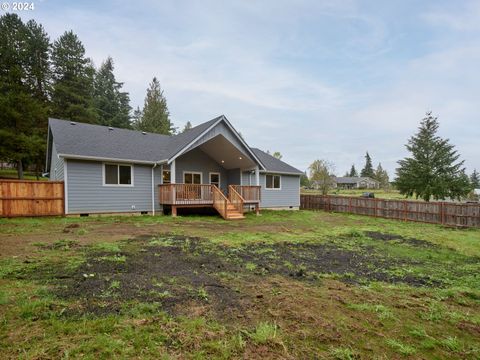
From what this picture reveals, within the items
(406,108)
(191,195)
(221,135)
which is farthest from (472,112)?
(191,195)

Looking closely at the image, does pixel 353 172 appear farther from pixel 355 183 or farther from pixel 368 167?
pixel 355 183

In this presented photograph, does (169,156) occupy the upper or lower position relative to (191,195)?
upper

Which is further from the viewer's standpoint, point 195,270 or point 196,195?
point 196,195

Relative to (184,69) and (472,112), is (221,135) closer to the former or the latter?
(184,69)

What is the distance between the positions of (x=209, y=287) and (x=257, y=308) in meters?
0.99

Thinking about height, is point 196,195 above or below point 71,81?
below

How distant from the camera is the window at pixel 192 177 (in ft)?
53.5

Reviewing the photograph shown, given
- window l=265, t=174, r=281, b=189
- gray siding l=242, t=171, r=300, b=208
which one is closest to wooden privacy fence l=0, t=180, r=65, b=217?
gray siding l=242, t=171, r=300, b=208

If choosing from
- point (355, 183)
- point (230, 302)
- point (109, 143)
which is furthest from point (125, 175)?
point (355, 183)

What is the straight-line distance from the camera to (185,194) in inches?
539

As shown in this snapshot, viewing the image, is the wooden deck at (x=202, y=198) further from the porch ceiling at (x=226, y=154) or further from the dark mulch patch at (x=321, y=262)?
the dark mulch patch at (x=321, y=262)

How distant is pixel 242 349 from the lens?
2445 millimetres

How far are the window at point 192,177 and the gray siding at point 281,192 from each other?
10.2ft

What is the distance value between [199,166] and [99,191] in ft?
20.5
